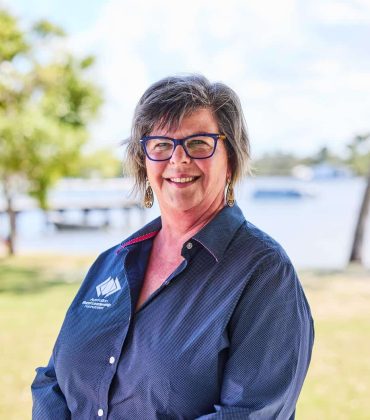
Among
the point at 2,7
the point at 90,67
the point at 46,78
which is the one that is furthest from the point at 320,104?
the point at 2,7

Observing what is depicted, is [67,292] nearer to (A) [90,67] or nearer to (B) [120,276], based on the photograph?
(A) [90,67]

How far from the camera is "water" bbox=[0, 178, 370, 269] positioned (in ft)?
46.4

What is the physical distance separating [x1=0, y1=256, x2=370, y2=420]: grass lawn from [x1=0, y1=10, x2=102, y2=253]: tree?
6.56ft

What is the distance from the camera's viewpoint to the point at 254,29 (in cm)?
947

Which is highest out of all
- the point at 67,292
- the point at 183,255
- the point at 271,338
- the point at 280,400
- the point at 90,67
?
the point at 90,67

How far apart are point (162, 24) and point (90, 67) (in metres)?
2.92

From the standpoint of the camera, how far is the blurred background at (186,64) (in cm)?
605

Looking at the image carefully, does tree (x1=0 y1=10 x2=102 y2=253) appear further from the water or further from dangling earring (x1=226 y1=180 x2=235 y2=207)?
dangling earring (x1=226 y1=180 x2=235 y2=207)

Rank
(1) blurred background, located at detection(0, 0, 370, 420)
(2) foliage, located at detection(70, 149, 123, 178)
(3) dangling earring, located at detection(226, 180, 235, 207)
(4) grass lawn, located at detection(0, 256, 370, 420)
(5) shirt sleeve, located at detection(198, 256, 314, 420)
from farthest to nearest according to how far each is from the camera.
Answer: (2) foliage, located at detection(70, 149, 123, 178) → (1) blurred background, located at detection(0, 0, 370, 420) → (4) grass lawn, located at detection(0, 256, 370, 420) → (3) dangling earring, located at detection(226, 180, 235, 207) → (5) shirt sleeve, located at detection(198, 256, 314, 420)

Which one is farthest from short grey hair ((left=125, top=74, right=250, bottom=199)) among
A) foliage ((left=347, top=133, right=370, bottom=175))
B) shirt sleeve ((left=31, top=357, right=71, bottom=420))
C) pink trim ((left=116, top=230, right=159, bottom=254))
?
foliage ((left=347, top=133, right=370, bottom=175))

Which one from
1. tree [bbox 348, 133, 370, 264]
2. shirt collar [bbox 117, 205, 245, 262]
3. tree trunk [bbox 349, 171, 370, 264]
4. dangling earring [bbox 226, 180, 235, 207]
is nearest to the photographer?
shirt collar [bbox 117, 205, 245, 262]

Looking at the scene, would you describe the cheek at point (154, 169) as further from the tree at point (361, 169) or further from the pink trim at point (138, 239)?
the tree at point (361, 169)

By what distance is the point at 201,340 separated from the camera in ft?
3.92

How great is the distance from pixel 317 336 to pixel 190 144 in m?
4.24
